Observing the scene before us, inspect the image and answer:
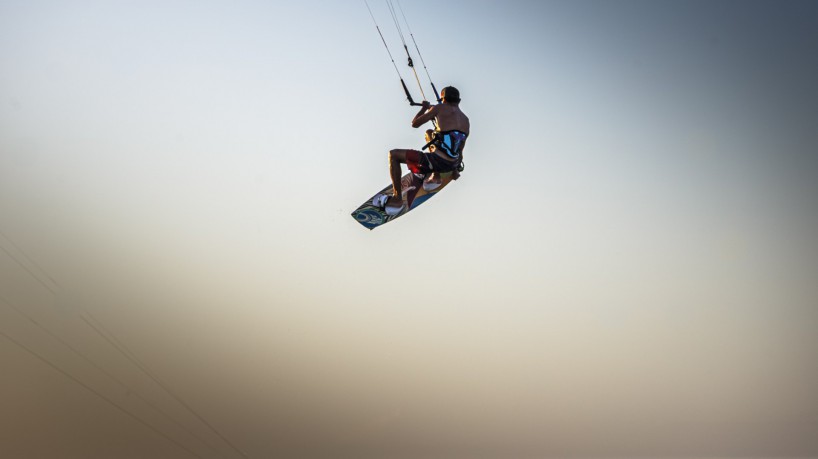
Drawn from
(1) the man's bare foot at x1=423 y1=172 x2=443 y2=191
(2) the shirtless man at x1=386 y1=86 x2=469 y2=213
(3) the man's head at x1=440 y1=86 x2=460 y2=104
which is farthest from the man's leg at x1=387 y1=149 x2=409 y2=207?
(3) the man's head at x1=440 y1=86 x2=460 y2=104

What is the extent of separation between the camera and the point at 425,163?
7723mm

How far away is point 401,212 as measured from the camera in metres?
8.59

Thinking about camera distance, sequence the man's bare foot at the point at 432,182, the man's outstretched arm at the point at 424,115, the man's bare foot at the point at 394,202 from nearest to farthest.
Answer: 1. the man's outstretched arm at the point at 424,115
2. the man's bare foot at the point at 432,182
3. the man's bare foot at the point at 394,202

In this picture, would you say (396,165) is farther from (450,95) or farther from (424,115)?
(450,95)

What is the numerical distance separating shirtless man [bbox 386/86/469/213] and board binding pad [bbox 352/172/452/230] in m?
0.38

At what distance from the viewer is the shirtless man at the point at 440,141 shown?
24.9 ft

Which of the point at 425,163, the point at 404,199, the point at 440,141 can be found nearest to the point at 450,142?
the point at 440,141

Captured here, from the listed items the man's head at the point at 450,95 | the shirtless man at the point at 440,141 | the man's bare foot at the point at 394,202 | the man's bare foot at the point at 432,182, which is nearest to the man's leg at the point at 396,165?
the shirtless man at the point at 440,141

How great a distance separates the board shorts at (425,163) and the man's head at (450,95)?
0.62 meters

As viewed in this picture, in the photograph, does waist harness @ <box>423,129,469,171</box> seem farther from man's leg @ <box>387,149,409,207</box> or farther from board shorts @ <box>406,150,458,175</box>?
man's leg @ <box>387,149,409,207</box>

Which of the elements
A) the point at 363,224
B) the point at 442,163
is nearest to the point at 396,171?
the point at 442,163

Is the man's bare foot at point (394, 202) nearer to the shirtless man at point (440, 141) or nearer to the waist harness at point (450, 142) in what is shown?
the shirtless man at point (440, 141)

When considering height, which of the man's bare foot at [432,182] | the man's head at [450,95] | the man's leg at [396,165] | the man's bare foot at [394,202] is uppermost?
the man's head at [450,95]

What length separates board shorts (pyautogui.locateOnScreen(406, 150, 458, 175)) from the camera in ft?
25.0
